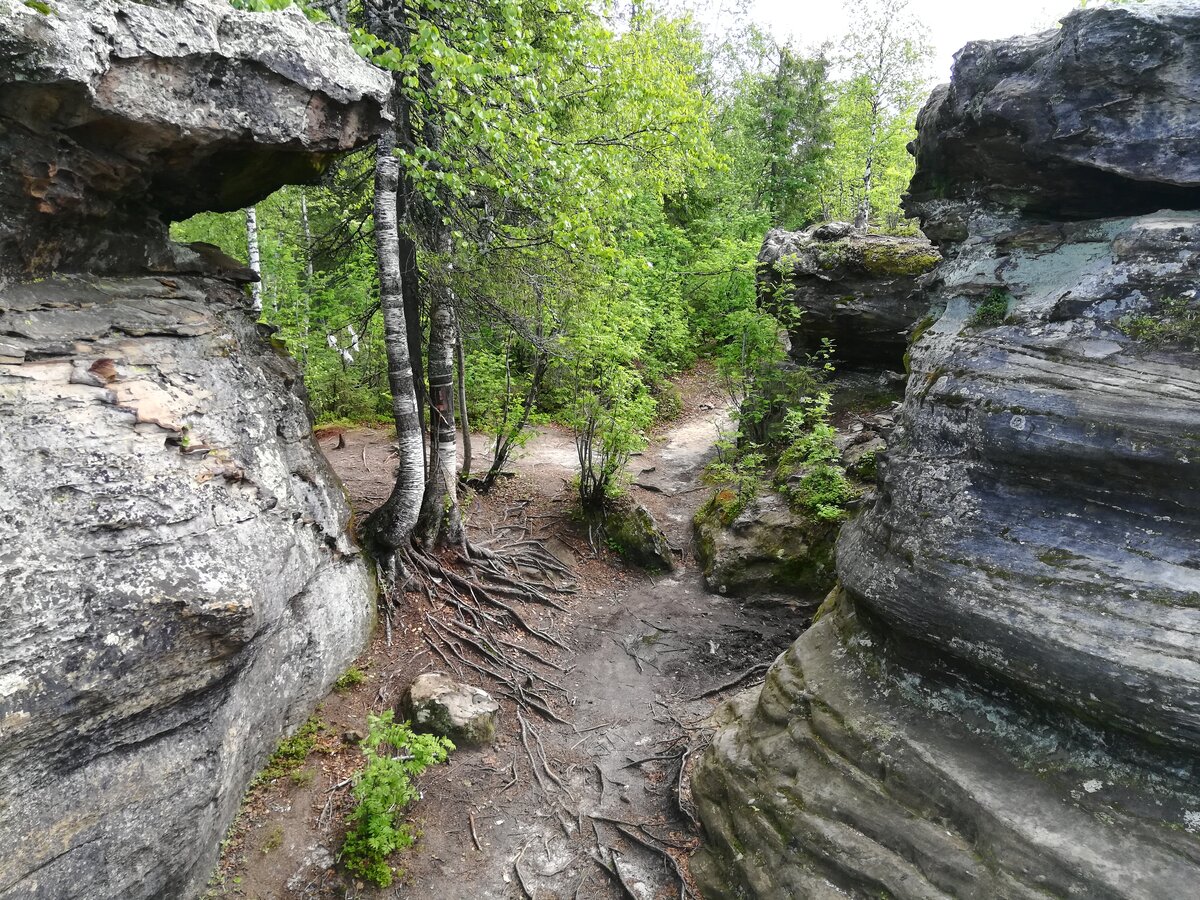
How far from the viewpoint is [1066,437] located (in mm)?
4723

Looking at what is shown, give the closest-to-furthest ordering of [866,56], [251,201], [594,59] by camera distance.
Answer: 1. [251,201]
2. [594,59]
3. [866,56]

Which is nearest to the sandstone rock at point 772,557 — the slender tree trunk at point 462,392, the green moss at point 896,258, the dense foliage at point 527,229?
the dense foliage at point 527,229

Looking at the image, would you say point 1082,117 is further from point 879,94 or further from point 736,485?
point 879,94

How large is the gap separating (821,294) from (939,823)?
41.7ft

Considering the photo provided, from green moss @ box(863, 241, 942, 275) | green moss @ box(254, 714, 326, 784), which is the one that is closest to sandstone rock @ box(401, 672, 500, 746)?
green moss @ box(254, 714, 326, 784)

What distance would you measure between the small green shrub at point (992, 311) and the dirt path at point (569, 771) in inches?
220

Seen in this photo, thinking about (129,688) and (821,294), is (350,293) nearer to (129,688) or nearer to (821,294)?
(821,294)

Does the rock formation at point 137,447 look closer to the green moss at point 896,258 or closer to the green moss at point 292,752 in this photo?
the green moss at point 292,752

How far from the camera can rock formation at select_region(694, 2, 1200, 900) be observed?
4.13 meters

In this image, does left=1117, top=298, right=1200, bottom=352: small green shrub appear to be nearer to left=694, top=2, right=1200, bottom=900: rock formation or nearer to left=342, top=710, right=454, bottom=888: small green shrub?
left=694, top=2, right=1200, bottom=900: rock formation

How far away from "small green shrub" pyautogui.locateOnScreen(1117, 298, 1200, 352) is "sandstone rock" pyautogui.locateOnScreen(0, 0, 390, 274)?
7.35m

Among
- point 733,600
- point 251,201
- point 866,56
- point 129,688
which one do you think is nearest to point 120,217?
point 251,201

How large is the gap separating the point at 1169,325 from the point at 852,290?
10668 millimetres

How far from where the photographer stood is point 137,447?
16.4 feet
